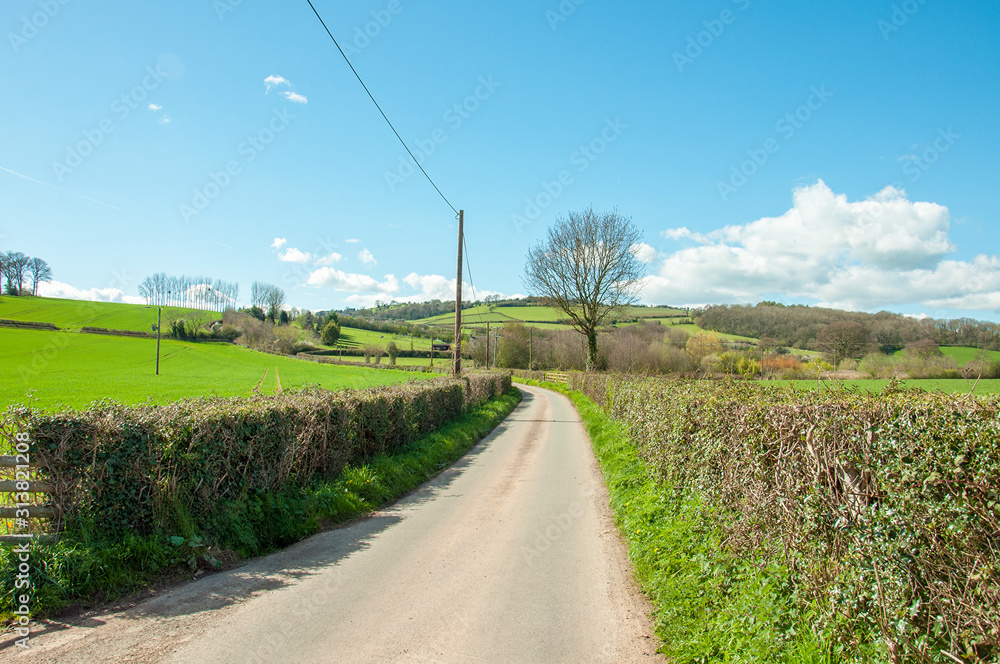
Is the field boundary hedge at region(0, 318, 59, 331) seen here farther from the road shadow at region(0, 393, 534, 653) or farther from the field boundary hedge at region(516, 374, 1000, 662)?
the field boundary hedge at region(516, 374, 1000, 662)

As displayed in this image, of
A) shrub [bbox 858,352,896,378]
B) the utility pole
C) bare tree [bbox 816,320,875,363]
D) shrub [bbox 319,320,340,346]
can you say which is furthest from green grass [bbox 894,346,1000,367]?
shrub [bbox 319,320,340,346]

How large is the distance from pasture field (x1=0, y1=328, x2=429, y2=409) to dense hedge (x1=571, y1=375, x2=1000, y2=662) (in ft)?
71.0

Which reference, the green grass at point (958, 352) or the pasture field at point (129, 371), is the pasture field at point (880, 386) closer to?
the green grass at point (958, 352)

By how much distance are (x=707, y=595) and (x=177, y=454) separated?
5881 mm

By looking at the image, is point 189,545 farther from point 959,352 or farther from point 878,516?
point 959,352

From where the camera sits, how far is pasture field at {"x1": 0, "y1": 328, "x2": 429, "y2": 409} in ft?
91.4

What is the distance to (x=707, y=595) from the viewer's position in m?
4.78

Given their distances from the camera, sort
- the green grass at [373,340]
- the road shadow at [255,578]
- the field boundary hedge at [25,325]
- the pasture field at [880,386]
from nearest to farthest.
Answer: the pasture field at [880,386], the road shadow at [255,578], the field boundary hedge at [25,325], the green grass at [373,340]

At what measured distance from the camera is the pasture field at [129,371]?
1096 inches

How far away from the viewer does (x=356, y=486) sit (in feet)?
30.0

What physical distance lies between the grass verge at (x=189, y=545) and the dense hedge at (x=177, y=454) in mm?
188

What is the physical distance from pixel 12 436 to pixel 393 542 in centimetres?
427


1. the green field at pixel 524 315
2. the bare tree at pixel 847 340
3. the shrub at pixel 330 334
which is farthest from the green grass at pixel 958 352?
the shrub at pixel 330 334

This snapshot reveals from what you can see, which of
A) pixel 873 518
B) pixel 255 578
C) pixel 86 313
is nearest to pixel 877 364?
pixel 873 518
